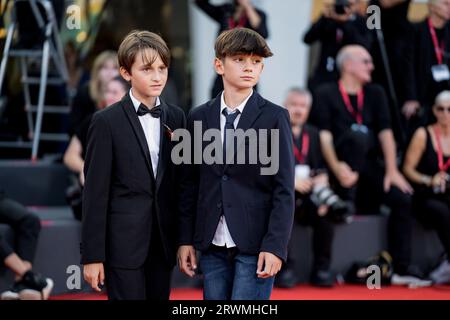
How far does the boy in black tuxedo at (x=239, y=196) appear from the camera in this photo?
3818 millimetres

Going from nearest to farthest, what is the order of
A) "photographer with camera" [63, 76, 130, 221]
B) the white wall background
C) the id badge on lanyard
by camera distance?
"photographer with camera" [63, 76, 130, 221] → the id badge on lanyard → the white wall background

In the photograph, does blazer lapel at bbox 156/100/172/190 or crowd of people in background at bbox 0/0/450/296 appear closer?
blazer lapel at bbox 156/100/172/190

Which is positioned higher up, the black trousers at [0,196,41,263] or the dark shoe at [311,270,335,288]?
the black trousers at [0,196,41,263]

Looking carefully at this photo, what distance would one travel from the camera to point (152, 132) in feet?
12.8

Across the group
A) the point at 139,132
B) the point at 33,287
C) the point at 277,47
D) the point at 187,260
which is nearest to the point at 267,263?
the point at 187,260

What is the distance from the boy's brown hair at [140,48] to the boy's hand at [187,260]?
0.78 metres

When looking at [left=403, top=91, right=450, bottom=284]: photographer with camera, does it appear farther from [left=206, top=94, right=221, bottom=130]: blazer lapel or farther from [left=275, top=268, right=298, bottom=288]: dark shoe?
[left=206, top=94, right=221, bottom=130]: blazer lapel

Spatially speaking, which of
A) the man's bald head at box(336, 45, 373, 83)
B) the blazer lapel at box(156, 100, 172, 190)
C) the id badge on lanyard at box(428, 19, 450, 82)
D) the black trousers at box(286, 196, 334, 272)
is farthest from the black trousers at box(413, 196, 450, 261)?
the blazer lapel at box(156, 100, 172, 190)

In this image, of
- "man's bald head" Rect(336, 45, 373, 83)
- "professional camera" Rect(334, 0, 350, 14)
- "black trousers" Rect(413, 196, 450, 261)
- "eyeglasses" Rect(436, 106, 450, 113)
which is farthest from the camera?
"professional camera" Rect(334, 0, 350, 14)

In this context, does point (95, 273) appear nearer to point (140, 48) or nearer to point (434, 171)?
point (140, 48)

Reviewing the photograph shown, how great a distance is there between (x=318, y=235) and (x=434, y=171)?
3.67ft

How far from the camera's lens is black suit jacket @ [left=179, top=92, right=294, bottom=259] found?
3816 mm

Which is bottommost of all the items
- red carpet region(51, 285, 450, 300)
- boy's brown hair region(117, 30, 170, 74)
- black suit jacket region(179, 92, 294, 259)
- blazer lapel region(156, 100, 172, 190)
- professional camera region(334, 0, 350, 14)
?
red carpet region(51, 285, 450, 300)

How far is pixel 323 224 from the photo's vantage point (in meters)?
6.92
